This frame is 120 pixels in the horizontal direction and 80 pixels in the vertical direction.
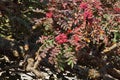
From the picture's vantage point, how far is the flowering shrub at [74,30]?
250 cm

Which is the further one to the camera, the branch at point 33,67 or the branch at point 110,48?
the branch at point 110,48

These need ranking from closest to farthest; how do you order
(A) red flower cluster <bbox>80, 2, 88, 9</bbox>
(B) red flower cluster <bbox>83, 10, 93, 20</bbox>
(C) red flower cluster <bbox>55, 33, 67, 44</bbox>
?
(C) red flower cluster <bbox>55, 33, 67, 44</bbox> → (B) red flower cluster <bbox>83, 10, 93, 20</bbox> → (A) red flower cluster <bbox>80, 2, 88, 9</bbox>

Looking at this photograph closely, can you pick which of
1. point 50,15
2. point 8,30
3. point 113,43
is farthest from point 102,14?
point 8,30

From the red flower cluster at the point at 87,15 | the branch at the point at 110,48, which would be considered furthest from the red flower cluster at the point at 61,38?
the branch at the point at 110,48

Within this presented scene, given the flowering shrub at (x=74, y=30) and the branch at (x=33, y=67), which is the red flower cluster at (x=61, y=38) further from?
the branch at (x=33, y=67)

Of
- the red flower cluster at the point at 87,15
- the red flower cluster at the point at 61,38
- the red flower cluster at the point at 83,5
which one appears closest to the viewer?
the red flower cluster at the point at 61,38

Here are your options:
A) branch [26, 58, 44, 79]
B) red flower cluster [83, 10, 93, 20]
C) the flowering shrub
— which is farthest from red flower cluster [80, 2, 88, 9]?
branch [26, 58, 44, 79]

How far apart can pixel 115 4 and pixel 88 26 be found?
0.75 metres

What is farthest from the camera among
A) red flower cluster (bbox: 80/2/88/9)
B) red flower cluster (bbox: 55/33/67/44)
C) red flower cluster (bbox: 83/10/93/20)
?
red flower cluster (bbox: 80/2/88/9)

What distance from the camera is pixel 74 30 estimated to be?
2.55 metres

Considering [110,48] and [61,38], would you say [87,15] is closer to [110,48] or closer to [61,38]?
[61,38]

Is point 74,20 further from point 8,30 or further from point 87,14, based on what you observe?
point 8,30

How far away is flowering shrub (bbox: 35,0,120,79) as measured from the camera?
8.20 ft

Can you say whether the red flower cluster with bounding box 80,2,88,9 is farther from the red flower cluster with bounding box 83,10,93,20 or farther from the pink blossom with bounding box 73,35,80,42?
the pink blossom with bounding box 73,35,80,42
